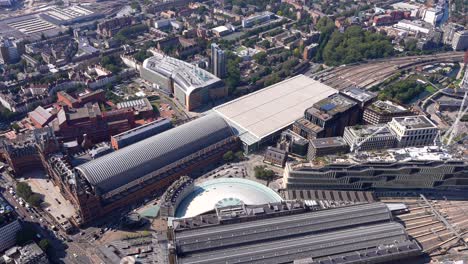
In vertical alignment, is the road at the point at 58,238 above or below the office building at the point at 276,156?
below

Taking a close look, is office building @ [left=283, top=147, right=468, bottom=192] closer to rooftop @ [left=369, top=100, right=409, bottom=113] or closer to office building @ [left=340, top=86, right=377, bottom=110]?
rooftop @ [left=369, top=100, right=409, bottom=113]

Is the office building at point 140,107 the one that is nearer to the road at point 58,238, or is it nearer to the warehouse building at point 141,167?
the warehouse building at point 141,167

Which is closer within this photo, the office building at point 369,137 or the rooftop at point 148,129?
the office building at point 369,137

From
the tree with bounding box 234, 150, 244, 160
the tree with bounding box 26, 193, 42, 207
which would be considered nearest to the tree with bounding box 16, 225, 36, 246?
the tree with bounding box 26, 193, 42, 207

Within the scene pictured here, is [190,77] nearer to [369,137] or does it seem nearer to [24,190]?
[369,137]

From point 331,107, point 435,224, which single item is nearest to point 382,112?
point 331,107

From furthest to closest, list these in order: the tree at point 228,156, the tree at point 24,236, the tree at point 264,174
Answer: the tree at point 228,156, the tree at point 264,174, the tree at point 24,236

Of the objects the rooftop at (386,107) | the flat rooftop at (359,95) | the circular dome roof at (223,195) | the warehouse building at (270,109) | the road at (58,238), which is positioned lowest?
the road at (58,238)

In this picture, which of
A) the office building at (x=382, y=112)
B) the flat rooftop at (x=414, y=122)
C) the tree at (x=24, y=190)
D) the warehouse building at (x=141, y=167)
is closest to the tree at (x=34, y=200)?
the tree at (x=24, y=190)
